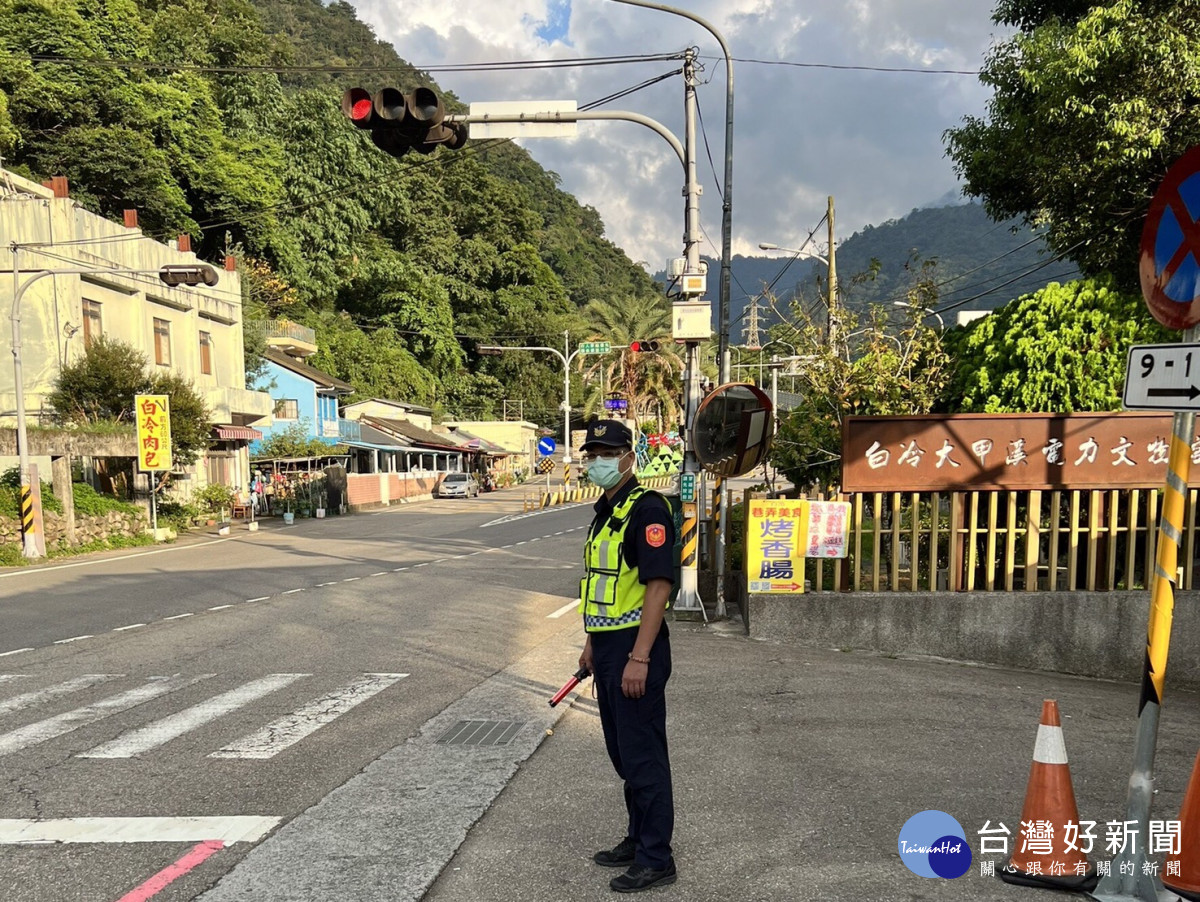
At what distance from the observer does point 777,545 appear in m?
9.13

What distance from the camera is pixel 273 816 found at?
15.3 feet

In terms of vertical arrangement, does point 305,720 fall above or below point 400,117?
below

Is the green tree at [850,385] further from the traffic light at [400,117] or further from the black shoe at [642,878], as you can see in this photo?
the black shoe at [642,878]

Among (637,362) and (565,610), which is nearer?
(565,610)

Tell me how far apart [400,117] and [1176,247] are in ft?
21.5

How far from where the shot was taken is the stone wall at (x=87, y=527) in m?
20.5

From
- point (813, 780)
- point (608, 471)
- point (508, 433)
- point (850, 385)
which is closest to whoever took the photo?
point (608, 471)

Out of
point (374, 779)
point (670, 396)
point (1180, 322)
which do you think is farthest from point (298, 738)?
point (670, 396)

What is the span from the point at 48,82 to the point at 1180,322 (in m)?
43.4

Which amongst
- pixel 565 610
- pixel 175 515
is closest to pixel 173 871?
pixel 565 610

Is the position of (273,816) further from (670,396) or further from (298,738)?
(670,396)

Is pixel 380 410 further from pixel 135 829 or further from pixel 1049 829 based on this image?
pixel 1049 829

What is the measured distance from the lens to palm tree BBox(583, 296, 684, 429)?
41875 millimetres

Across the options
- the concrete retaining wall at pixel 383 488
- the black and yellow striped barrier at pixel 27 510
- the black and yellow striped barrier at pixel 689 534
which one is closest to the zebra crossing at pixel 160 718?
the black and yellow striped barrier at pixel 689 534
